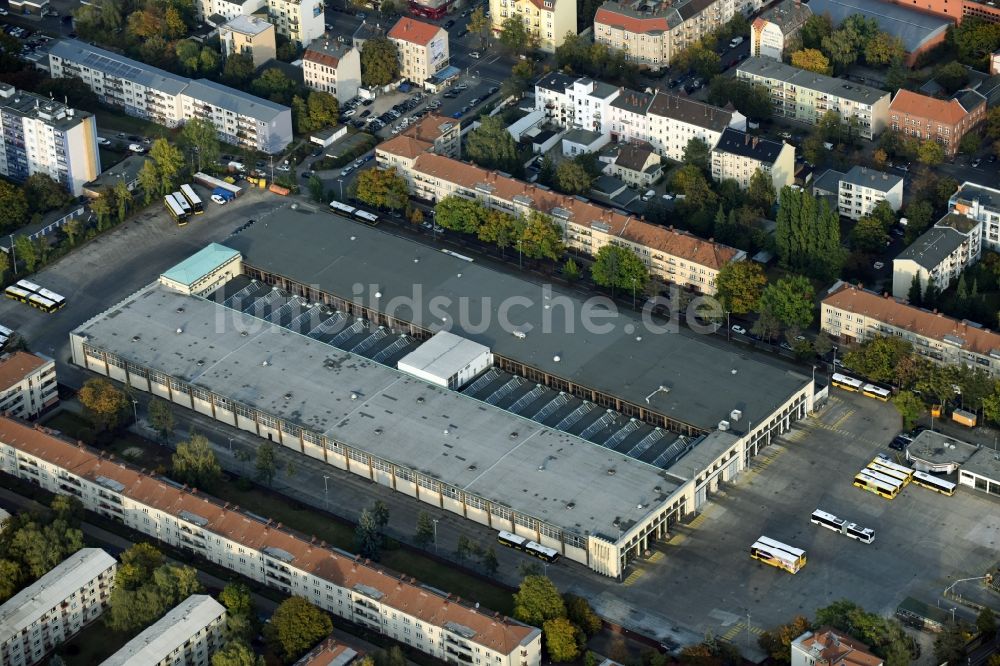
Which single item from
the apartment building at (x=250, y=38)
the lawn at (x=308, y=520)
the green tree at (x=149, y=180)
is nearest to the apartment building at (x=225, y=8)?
the apartment building at (x=250, y=38)

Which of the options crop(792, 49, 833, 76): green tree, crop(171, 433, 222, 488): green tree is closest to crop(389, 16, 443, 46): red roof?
crop(792, 49, 833, 76): green tree

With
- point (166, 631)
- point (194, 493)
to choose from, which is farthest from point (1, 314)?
point (166, 631)

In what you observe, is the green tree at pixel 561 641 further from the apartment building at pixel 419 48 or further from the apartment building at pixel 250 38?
the apartment building at pixel 250 38

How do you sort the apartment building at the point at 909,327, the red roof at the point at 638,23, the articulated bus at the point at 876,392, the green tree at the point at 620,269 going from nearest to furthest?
the apartment building at the point at 909,327
the articulated bus at the point at 876,392
the green tree at the point at 620,269
the red roof at the point at 638,23

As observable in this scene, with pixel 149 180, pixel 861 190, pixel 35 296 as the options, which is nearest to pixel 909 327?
pixel 861 190

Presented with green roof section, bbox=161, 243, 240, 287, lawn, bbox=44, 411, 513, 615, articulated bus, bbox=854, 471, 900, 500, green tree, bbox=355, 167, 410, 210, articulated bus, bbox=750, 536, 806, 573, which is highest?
green tree, bbox=355, 167, 410, 210

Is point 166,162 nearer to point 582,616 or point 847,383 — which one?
point 847,383

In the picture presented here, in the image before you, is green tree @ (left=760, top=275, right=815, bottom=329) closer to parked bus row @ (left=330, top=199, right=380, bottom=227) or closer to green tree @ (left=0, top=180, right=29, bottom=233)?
parked bus row @ (left=330, top=199, right=380, bottom=227)
